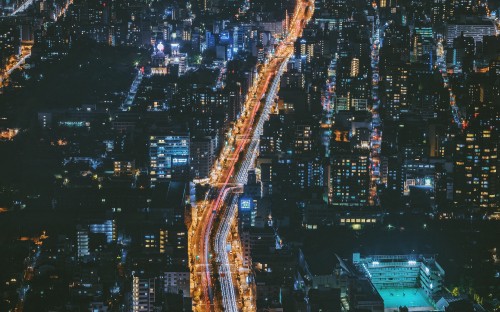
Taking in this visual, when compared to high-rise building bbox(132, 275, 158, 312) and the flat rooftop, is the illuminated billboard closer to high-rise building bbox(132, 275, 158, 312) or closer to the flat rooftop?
the flat rooftop

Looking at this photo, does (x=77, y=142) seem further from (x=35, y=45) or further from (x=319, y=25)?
(x=319, y=25)

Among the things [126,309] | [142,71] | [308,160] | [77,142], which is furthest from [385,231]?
[142,71]

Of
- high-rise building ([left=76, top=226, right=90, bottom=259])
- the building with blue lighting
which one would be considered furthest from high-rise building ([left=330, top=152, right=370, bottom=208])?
high-rise building ([left=76, top=226, right=90, bottom=259])

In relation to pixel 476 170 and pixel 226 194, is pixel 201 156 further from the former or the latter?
pixel 476 170

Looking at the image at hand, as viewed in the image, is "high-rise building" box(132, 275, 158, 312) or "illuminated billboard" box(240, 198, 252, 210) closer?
"high-rise building" box(132, 275, 158, 312)

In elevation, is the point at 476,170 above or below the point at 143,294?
above

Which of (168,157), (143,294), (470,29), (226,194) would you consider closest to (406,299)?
(143,294)
